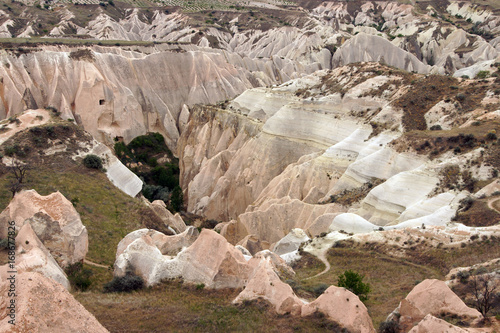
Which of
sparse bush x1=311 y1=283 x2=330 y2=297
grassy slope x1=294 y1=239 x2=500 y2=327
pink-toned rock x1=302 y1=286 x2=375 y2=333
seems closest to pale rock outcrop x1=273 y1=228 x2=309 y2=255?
grassy slope x1=294 y1=239 x2=500 y2=327

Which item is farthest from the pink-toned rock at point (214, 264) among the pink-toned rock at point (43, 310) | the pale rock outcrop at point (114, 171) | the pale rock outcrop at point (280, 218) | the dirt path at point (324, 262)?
the pale rock outcrop at point (114, 171)

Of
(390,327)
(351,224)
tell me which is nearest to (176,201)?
(351,224)

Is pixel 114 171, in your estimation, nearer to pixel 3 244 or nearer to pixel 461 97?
pixel 3 244

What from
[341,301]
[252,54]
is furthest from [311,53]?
[341,301]

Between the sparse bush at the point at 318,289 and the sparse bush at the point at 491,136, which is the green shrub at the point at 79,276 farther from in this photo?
the sparse bush at the point at 491,136

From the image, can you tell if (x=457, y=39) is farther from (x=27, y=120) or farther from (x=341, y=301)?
(x=341, y=301)

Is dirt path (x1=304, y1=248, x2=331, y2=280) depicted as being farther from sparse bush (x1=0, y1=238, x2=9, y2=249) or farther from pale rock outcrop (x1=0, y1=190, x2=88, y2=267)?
sparse bush (x1=0, y1=238, x2=9, y2=249)
